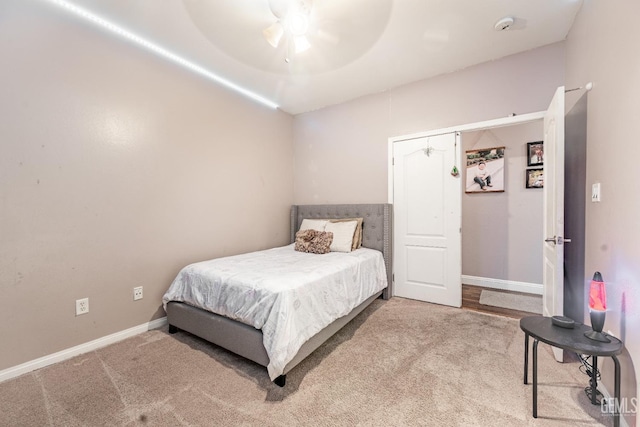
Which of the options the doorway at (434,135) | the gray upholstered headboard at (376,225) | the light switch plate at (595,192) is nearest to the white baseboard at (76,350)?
the gray upholstered headboard at (376,225)

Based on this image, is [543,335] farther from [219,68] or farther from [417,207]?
[219,68]

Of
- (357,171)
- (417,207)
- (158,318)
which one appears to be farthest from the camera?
(357,171)

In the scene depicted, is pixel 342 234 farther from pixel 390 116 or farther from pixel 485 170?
pixel 485 170

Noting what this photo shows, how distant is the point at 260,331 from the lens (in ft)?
5.90

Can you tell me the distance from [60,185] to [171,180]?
0.83 metres

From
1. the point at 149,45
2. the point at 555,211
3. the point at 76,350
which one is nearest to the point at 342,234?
the point at 555,211

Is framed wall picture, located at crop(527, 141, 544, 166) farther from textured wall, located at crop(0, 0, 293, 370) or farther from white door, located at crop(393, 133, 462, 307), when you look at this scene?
textured wall, located at crop(0, 0, 293, 370)

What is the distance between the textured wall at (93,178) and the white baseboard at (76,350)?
4 cm

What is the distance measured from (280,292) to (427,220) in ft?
7.09

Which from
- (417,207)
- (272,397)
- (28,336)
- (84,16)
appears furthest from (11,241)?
(417,207)

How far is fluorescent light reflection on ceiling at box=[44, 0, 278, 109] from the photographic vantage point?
2.05 m

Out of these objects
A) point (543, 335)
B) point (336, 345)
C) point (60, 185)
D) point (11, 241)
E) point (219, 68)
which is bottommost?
point (336, 345)

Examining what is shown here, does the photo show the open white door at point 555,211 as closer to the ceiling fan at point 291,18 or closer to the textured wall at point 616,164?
the textured wall at point 616,164

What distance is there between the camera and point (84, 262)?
2.12 m
